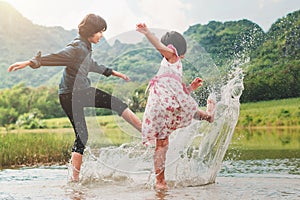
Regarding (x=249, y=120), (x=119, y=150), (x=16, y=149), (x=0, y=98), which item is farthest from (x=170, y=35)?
(x=0, y=98)

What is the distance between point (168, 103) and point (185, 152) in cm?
98

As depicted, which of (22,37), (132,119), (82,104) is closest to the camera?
(132,119)

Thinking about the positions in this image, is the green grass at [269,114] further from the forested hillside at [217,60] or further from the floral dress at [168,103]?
the floral dress at [168,103]

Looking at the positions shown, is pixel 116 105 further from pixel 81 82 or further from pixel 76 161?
pixel 76 161

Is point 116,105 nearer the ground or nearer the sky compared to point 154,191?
nearer the sky

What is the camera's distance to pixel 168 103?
570 cm

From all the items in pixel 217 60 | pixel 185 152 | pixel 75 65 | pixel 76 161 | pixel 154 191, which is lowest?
pixel 154 191

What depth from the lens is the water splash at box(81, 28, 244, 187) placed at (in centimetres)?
632

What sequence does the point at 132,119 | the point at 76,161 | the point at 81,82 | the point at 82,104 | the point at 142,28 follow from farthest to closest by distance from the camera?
1. the point at 76,161
2. the point at 82,104
3. the point at 81,82
4. the point at 132,119
5. the point at 142,28

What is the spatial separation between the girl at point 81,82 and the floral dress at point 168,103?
0.33 m

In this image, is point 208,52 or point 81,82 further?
point 208,52

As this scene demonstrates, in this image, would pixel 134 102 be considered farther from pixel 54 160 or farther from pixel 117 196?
pixel 54 160

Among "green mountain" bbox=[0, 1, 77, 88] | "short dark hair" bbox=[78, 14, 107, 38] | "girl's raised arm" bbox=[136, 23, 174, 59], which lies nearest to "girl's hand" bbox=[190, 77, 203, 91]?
"girl's raised arm" bbox=[136, 23, 174, 59]

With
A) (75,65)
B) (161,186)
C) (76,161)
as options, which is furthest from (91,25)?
(161,186)
